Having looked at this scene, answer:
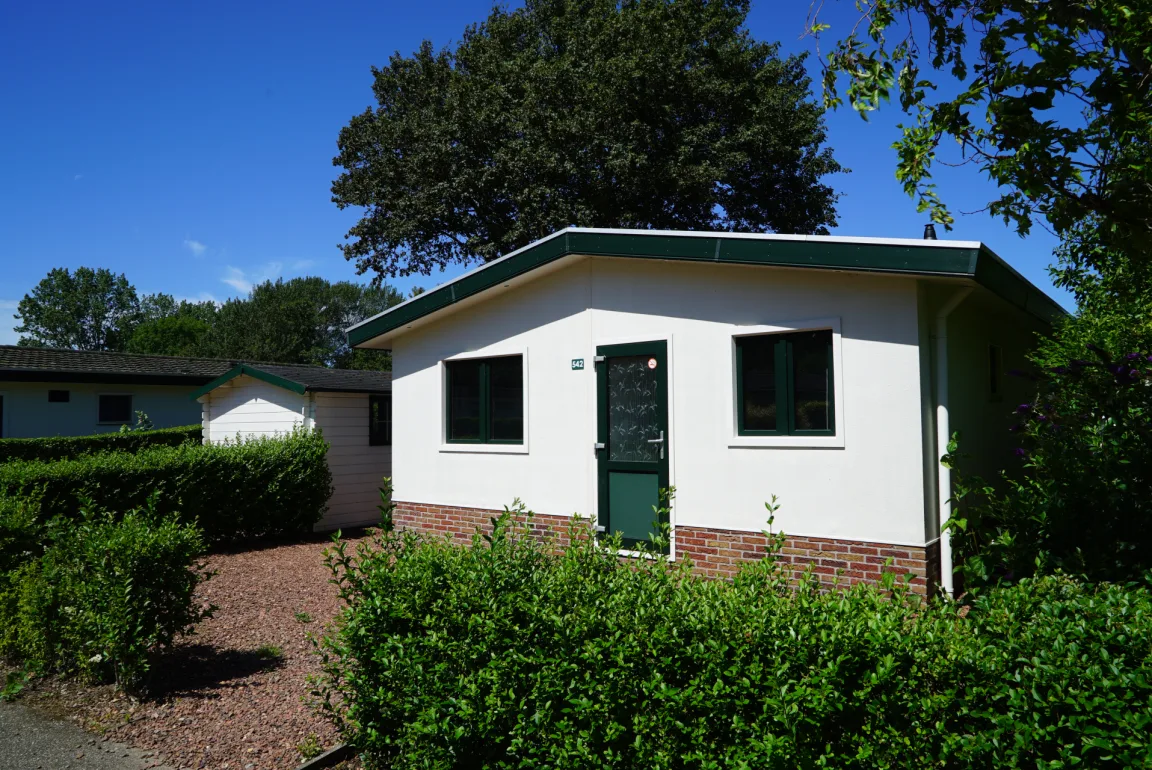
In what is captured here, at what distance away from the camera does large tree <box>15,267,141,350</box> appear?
75812 millimetres

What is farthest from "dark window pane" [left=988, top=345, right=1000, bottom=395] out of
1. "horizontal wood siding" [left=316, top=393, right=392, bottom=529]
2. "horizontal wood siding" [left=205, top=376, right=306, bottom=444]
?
"horizontal wood siding" [left=205, top=376, right=306, bottom=444]

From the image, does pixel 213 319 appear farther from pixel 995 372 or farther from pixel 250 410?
pixel 995 372

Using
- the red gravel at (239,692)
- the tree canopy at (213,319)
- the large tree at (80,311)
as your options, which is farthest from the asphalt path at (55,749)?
the large tree at (80,311)

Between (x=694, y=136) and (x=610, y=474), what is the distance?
53.3 ft

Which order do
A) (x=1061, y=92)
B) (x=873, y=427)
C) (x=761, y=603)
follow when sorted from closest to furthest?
(x=761, y=603)
(x=1061, y=92)
(x=873, y=427)

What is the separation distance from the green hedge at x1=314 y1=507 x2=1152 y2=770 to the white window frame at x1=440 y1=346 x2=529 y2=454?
513cm

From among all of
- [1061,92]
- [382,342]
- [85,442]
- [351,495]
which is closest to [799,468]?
[1061,92]

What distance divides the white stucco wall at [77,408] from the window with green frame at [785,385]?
21588mm

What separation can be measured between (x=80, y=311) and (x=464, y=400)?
8203 centimetres

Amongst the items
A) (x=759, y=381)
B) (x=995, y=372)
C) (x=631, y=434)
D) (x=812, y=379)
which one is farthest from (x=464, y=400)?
(x=995, y=372)

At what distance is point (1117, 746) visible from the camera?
2.64m

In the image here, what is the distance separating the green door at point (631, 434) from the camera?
8445 millimetres

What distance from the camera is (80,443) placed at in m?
19.1

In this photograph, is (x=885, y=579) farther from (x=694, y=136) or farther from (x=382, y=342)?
(x=694, y=136)
